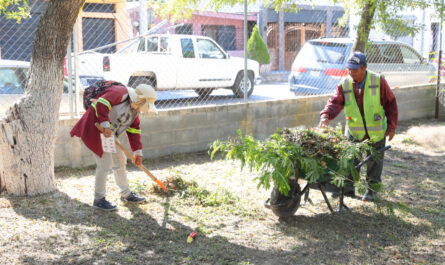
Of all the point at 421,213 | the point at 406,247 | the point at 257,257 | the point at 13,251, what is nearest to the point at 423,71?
the point at 421,213

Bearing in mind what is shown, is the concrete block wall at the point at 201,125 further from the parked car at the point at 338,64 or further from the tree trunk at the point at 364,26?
the tree trunk at the point at 364,26

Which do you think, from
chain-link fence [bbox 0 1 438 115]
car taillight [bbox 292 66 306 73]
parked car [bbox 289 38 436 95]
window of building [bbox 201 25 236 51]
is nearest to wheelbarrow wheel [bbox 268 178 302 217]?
chain-link fence [bbox 0 1 438 115]

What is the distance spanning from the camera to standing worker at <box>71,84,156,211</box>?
15.3ft

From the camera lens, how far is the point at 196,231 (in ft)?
15.1

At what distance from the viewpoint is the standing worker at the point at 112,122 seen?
4668mm

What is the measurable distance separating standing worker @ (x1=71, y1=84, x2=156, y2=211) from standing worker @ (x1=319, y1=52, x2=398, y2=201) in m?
1.98

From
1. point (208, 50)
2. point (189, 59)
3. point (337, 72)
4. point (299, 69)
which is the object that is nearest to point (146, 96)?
point (189, 59)

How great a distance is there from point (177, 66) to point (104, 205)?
5.24 m

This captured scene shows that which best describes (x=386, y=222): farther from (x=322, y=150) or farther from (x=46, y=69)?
(x=46, y=69)

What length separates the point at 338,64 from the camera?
33.8 ft

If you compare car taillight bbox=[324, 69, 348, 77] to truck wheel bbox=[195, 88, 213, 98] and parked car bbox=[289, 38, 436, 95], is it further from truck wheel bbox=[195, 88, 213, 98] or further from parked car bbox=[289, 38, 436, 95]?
truck wheel bbox=[195, 88, 213, 98]

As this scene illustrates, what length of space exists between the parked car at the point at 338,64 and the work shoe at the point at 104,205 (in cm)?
605

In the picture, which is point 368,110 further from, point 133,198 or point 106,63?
point 106,63

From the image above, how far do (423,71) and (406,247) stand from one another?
901 cm
